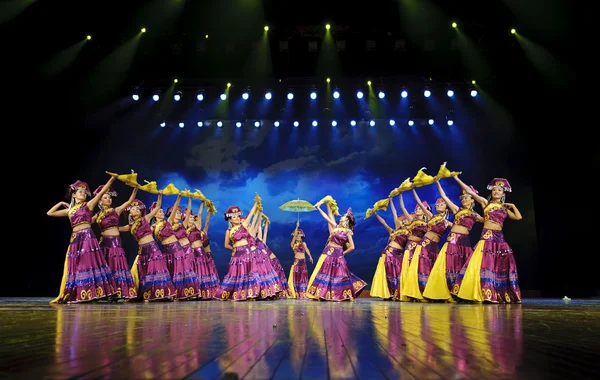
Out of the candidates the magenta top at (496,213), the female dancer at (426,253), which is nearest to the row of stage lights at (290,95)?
the female dancer at (426,253)

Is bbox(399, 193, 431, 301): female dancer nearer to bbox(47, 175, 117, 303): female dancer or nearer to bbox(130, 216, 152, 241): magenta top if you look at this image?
bbox(130, 216, 152, 241): magenta top

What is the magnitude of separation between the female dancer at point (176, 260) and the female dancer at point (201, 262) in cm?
98

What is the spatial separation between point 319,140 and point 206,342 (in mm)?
11924

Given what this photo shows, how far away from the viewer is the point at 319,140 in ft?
44.9

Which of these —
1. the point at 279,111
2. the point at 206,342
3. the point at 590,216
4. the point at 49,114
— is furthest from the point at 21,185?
the point at 590,216

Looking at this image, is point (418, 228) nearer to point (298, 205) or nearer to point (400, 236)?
point (400, 236)

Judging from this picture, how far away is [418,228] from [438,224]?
1.99 feet

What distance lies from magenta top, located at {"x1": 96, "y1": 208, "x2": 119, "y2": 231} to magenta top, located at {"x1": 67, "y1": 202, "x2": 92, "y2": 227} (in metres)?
0.41

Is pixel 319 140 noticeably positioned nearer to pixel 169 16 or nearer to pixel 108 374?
pixel 169 16

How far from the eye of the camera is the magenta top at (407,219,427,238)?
8625 millimetres

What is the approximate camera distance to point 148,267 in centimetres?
775

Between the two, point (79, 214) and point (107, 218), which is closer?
point (79, 214)

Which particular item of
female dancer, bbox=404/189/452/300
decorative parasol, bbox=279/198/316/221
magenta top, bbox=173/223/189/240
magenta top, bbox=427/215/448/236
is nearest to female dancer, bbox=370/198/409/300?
female dancer, bbox=404/189/452/300

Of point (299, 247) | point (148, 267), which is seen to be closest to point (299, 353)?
point (148, 267)
